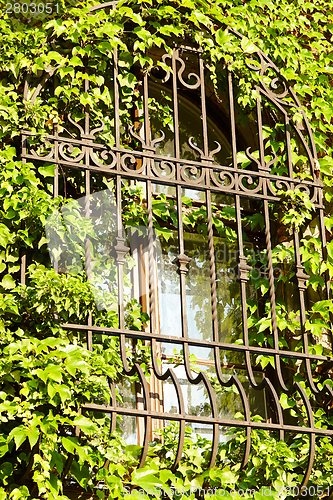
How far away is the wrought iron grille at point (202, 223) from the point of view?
3.07 m

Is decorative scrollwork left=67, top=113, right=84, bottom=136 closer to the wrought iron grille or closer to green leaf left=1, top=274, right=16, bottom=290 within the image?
the wrought iron grille

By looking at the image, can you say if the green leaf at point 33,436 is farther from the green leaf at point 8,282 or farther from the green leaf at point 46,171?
the green leaf at point 46,171

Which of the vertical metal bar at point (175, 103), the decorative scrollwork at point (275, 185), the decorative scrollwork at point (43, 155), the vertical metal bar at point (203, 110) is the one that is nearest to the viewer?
the decorative scrollwork at point (43, 155)

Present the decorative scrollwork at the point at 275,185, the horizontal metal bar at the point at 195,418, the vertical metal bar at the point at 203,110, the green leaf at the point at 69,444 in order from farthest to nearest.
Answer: the decorative scrollwork at the point at 275,185
the vertical metal bar at the point at 203,110
the horizontal metal bar at the point at 195,418
the green leaf at the point at 69,444

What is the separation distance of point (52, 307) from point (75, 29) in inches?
56.8

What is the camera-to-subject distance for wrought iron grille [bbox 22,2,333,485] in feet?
10.1

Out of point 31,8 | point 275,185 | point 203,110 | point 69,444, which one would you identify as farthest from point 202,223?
point 69,444

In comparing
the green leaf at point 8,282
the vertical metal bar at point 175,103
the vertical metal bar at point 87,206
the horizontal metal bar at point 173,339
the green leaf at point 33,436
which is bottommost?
the green leaf at point 33,436

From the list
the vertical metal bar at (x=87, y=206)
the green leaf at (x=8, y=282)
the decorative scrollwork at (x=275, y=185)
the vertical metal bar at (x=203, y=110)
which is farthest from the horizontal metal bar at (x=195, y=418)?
the vertical metal bar at (x=203, y=110)

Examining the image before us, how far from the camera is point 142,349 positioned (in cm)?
338

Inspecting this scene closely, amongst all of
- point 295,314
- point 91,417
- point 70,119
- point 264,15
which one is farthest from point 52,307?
point 264,15

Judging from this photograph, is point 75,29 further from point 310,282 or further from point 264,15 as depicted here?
point 310,282

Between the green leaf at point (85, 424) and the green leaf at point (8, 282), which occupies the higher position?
the green leaf at point (8, 282)

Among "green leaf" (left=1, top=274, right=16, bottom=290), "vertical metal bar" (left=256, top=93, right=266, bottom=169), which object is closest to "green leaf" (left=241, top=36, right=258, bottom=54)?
"vertical metal bar" (left=256, top=93, right=266, bottom=169)
